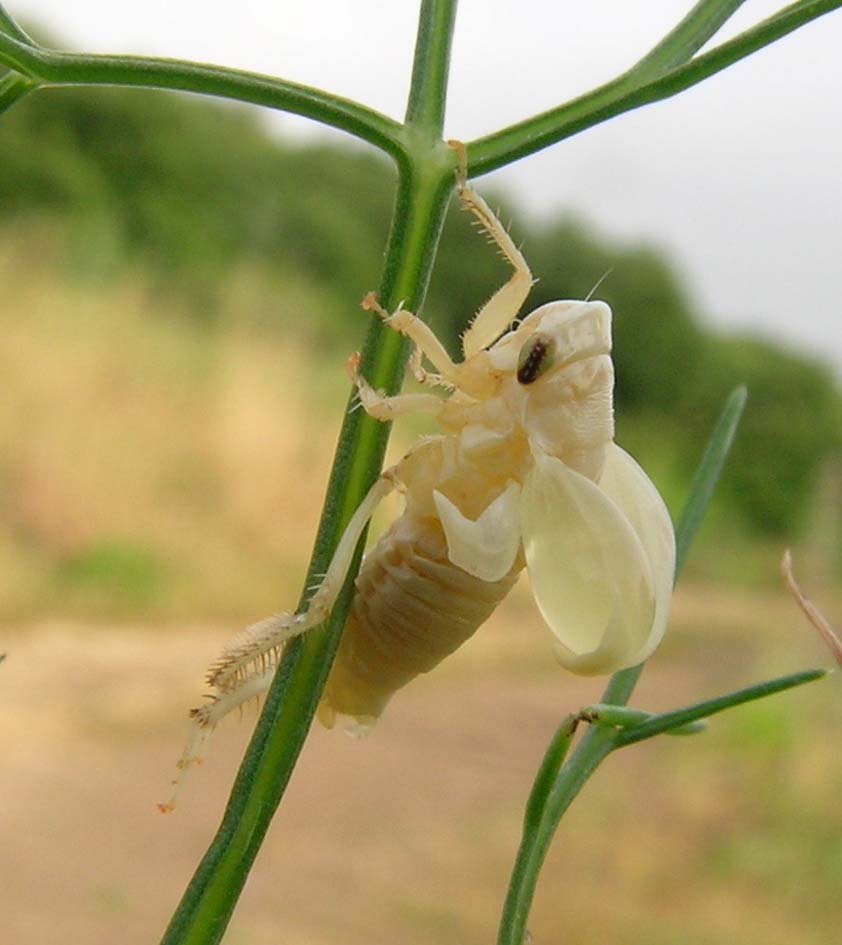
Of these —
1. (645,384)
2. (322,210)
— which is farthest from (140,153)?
(645,384)

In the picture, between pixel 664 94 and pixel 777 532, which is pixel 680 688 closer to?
pixel 777 532

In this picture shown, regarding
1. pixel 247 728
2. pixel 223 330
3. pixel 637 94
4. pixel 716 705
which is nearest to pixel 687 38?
pixel 637 94

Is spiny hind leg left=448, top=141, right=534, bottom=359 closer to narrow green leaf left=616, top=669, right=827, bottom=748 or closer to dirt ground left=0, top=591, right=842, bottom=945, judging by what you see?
narrow green leaf left=616, top=669, right=827, bottom=748

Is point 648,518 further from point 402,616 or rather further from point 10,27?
point 10,27

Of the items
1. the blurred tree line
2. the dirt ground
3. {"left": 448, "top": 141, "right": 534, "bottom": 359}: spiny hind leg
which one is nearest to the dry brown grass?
the dirt ground

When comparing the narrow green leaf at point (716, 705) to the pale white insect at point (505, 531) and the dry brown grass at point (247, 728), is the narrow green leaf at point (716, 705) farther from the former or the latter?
the dry brown grass at point (247, 728)
